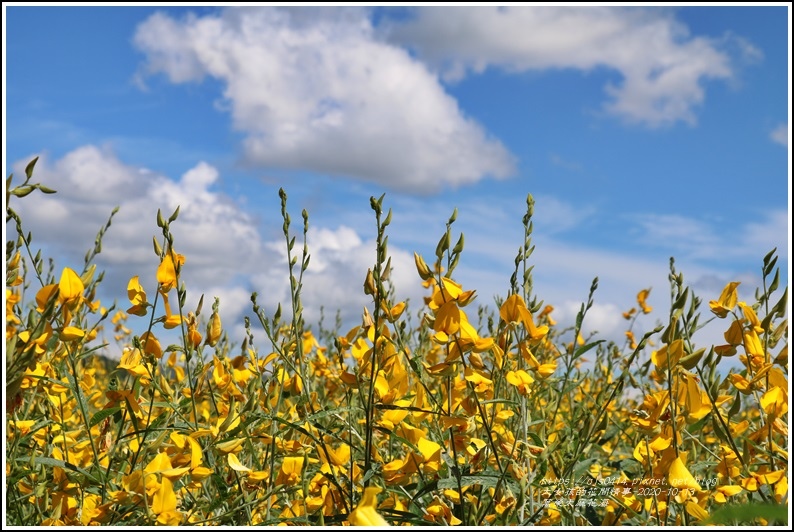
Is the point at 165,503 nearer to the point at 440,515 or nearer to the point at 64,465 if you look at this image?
the point at 64,465

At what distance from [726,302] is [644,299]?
312cm

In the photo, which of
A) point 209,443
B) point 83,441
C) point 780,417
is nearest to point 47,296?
point 209,443

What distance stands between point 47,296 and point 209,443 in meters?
0.55

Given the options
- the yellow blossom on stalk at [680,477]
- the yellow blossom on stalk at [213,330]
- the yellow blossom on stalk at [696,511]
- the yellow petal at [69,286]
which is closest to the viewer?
the yellow petal at [69,286]

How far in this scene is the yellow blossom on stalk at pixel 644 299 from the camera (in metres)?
4.74

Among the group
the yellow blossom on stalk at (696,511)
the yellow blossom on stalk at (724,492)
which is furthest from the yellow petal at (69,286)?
the yellow blossom on stalk at (724,492)

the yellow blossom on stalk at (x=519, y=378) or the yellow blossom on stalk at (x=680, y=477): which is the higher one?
the yellow blossom on stalk at (x=519, y=378)

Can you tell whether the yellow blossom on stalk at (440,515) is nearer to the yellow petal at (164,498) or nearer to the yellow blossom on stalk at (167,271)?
the yellow petal at (164,498)

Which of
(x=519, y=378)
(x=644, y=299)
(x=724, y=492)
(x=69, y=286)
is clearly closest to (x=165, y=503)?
(x=69, y=286)

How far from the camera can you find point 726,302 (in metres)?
1.77

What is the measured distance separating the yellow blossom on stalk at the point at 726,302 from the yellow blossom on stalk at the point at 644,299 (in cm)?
301

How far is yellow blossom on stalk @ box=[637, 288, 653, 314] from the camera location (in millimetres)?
4738

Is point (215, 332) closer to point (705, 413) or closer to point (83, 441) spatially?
point (83, 441)

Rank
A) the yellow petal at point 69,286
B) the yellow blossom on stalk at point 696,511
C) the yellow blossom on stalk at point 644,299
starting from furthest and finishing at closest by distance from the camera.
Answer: the yellow blossom on stalk at point 644,299, the yellow blossom on stalk at point 696,511, the yellow petal at point 69,286
